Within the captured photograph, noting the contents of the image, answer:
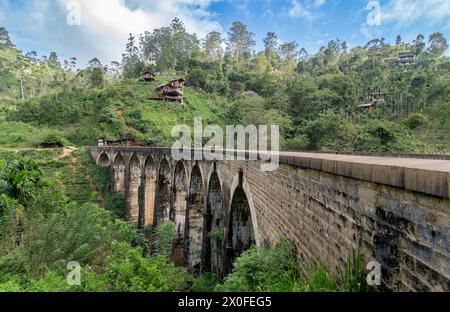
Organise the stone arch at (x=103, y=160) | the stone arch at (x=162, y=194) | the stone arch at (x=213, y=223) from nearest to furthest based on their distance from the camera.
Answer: the stone arch at (x=213, y=223)
the stone arch at (x=162, y=194)
the stone arch at (x=103, y=160)

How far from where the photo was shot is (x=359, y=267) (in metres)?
2.90

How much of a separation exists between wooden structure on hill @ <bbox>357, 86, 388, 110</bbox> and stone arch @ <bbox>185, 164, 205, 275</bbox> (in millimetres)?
27094

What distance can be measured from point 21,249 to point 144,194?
44.7 ft

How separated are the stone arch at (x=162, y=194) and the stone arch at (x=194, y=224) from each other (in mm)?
4293

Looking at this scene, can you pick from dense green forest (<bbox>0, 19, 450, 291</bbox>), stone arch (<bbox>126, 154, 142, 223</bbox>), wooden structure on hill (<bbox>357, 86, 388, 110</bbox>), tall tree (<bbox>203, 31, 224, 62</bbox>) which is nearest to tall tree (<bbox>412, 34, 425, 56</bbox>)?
dense green forest (<bbox>0, 19, 450, 291</bbox>)

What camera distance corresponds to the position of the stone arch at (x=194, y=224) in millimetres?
15102

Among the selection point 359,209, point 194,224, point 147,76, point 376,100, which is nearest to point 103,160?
point 194,224

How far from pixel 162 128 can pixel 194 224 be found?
2603cm

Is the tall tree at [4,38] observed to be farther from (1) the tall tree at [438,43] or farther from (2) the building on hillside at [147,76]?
(1) the tall tree at [438,43]

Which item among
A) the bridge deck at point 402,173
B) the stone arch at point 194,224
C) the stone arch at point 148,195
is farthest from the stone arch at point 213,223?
the stone arch at point 148,195

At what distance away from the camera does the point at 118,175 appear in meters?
27.2

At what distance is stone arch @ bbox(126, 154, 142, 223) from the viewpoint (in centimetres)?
2352

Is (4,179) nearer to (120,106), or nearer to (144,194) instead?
(144,194)

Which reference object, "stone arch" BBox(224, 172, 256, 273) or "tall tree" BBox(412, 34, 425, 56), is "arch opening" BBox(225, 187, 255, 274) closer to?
"stone arch" BBox(224, 172, 256, 273)
